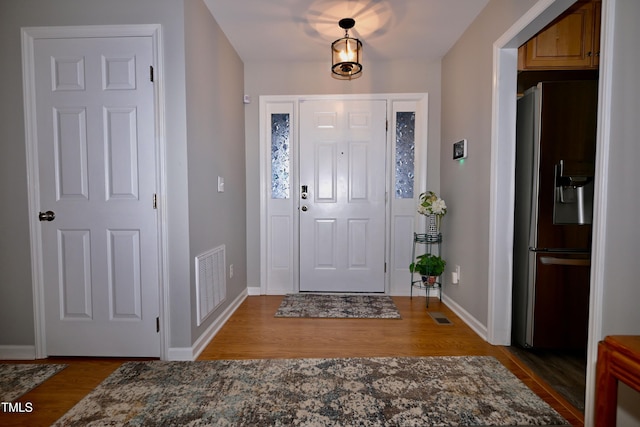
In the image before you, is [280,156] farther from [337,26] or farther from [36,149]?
[36,149]

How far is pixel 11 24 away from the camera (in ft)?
6.49

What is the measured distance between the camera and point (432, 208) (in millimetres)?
2988

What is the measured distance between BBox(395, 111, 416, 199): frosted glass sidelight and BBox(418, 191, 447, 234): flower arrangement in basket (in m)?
0.22

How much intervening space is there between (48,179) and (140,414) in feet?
5.14

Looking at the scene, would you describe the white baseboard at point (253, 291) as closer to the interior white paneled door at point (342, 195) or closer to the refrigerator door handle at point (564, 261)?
the interior white paneled door at point (342, 195)

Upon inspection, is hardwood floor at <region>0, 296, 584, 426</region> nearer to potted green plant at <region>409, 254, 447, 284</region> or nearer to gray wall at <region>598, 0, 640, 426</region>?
potted green plant at <region>409, 254, 447, 284</region>

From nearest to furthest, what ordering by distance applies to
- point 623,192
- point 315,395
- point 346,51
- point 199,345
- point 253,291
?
point 623,192 < point 315,395 < point 199,345 < point 346,51 < point 253,291

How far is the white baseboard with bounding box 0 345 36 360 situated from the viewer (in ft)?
6.78

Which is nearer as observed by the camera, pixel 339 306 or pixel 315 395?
pixel 315 395

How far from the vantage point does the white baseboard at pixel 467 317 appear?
2.36m

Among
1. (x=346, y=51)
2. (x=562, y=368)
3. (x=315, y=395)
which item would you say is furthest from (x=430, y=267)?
(x=346, y=51)

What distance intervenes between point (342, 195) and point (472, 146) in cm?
137

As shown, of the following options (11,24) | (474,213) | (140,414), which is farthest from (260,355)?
(11,24)

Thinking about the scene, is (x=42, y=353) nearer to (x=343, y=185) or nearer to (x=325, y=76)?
(x=343, y=185)
